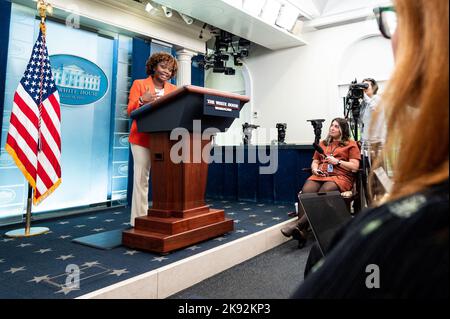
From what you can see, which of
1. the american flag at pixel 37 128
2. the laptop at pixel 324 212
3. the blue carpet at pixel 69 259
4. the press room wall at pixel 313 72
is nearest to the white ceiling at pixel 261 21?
the press room wall at pixel 313 72

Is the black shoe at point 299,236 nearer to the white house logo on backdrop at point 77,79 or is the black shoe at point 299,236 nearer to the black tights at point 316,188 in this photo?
the black tights at point 316,188

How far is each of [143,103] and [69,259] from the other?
4.03ft

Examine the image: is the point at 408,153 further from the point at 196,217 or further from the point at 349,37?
the point at 349,37

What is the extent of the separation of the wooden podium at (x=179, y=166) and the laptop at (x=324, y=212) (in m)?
0.91

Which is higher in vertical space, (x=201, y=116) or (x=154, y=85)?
(x=154, y=85)

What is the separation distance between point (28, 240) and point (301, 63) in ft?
15.8

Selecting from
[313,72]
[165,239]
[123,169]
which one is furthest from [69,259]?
[313,72]

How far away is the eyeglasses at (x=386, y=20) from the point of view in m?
0.54

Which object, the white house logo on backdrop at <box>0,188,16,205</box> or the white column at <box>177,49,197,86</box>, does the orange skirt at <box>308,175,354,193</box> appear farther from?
the white house logo on backdrop at <box>0,188,16,205</box>

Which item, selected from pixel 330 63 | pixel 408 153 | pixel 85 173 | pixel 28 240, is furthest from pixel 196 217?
pixel 330 63

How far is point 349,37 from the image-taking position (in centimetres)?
499
